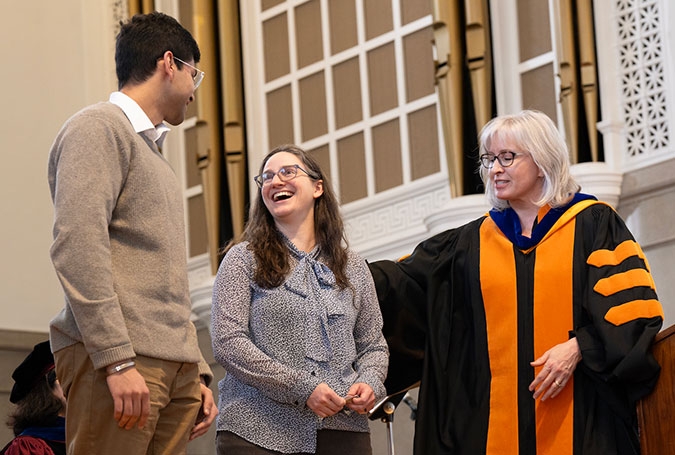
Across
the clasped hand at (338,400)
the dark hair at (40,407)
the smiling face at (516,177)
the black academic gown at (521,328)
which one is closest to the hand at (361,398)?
the clasped hand at (338,400)

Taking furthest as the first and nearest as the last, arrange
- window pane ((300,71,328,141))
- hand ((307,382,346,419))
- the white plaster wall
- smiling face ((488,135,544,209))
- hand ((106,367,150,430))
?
the white plaster wall, window pane ((300,71,328,141)), smiling face ((488,135,544,209)), hand ((307,382,346,419)), hand ((106,367,150,430))

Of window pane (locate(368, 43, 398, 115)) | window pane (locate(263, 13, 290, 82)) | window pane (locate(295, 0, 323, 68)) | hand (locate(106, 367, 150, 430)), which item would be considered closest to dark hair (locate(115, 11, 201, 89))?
hand (locate(106, 367, 150, 430))

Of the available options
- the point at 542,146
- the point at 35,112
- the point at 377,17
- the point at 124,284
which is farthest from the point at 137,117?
the point at 35,112

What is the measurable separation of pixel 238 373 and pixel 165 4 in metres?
5.50

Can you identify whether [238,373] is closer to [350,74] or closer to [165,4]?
[350,74]

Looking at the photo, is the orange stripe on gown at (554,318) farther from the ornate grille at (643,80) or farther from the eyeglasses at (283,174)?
the ornate grille at (643,80)

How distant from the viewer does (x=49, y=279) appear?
791cm

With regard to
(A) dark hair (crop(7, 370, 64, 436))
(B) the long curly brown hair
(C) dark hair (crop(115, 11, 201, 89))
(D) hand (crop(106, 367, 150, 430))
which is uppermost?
(C) dark hair (crop(115, 11, 201, 89))

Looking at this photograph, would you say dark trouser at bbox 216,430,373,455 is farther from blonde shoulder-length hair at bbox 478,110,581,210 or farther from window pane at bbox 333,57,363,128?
window pane at bbox 333,57,363,128

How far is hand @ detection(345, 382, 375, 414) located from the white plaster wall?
507 centimetres

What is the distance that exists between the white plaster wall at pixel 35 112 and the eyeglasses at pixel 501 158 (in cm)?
491

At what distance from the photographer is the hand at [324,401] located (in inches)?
118

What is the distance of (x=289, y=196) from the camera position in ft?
11.2

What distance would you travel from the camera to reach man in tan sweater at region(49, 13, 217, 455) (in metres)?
2.60
